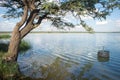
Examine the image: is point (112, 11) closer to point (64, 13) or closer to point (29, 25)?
point (64, 13)

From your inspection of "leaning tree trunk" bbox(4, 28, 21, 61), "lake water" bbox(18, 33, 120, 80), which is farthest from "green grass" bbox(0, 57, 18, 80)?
"leaning tree trunk" bbox(4, 28, 21, 61)

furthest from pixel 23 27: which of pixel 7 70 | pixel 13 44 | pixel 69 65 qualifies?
pixel 69 65

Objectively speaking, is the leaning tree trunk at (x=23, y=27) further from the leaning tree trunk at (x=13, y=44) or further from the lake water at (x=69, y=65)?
the lake water at (x=69, y=65)

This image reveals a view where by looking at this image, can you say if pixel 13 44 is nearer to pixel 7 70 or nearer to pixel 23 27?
pixel 23 27

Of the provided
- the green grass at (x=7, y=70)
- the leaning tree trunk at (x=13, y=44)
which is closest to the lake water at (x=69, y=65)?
the leaning tree trunk at (x=13, y=44)

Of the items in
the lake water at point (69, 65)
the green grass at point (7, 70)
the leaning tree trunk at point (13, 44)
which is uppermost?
the leaning tree trunk at point (13, 44)

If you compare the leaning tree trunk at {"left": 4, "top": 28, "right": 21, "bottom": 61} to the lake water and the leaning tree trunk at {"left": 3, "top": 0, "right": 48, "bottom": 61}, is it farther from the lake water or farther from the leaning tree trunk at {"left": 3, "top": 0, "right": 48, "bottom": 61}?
the lake water

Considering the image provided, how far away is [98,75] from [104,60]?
1086 cm

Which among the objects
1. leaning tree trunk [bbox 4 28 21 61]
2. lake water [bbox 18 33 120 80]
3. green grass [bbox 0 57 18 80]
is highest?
leaning tree trunk [bbox 4 28 21 61]

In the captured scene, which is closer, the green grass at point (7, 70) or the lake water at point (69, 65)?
the green grass at point (7, 70)

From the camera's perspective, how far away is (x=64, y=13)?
18328 millimetres

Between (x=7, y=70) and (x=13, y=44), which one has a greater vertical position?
(x=13, y=44)

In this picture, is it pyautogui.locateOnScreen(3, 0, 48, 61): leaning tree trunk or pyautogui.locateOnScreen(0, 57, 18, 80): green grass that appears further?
pyautogui.locateOnScreen(3, 0, 48, 61): leaning tree trunk

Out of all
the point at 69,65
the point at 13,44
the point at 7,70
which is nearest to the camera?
the point at 7,70
